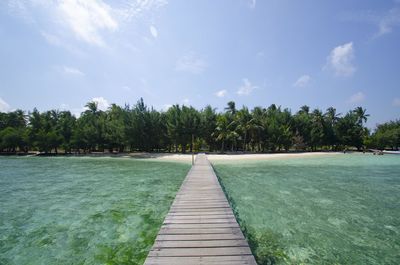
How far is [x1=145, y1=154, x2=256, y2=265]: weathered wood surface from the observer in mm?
4191

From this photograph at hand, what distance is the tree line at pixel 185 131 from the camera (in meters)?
44.5

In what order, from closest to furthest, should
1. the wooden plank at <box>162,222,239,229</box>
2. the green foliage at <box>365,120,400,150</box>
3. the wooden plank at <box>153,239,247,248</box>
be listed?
the wooden plank at <box>153,239,247,248</box> → the wooden plank at <box>162,222,239,229</box> → the green foliage at <box>365,120,400,150</box>

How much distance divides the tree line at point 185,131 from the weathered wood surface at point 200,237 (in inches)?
1308

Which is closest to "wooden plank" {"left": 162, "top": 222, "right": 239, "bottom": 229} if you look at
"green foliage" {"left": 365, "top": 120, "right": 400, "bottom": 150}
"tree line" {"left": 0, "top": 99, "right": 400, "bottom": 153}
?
"tree line" {"left": 0, "top": 99, "right": 400, "bottom": 153}

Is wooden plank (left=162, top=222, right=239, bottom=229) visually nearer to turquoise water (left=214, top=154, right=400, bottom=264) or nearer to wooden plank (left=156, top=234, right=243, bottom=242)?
wooden plank (left=156, top=234, right=243, bottom=242)

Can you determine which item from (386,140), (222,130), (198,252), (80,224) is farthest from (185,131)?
(386,140)

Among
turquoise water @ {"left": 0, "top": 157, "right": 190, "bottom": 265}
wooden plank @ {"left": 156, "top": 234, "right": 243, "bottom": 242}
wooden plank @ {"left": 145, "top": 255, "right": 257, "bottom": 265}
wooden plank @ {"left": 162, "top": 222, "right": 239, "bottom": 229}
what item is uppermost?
wooden plank @ {"left": 162, "top": 222, "right": 239, "bottom": 229}

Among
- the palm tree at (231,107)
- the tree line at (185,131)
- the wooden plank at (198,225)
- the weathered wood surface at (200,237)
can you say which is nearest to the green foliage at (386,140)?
the tree line at (185,131)

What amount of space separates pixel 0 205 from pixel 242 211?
37.4 feet

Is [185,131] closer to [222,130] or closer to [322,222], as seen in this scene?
[222,130]

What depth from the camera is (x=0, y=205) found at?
35.6 ft

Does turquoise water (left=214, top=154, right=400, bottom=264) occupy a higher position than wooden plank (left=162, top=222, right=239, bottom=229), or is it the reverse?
wooden plank (left=162, top=222, right=239, bottom=229)

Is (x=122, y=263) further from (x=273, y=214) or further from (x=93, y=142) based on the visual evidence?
(x=93, y=142)

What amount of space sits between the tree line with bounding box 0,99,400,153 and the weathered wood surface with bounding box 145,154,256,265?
33.2 meters
